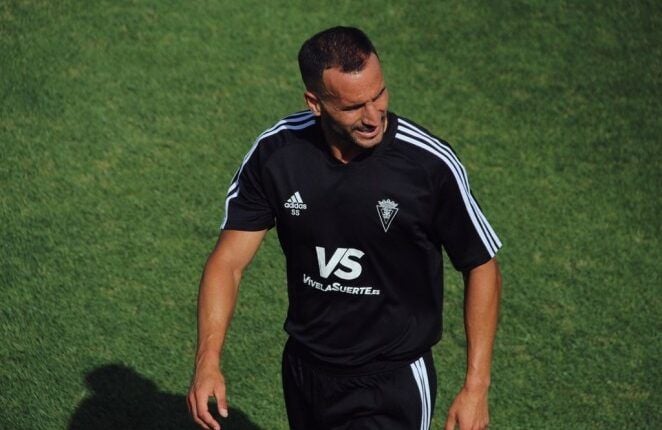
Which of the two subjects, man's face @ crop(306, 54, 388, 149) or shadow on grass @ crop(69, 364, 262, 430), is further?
shadow on grass @ crop(69, 364, 262, 430)

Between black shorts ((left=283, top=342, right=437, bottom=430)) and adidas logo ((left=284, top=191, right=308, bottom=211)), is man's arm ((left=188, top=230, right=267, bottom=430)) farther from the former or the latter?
black shorts ((left=283, top=342, right=437, bottom=430))

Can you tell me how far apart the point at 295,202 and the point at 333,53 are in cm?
69

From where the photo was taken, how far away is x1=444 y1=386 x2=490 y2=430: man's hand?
17.1 ft

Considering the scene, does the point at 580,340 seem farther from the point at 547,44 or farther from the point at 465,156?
the point at 547,44

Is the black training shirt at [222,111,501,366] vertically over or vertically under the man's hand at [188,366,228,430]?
over

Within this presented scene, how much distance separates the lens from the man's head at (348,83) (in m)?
5.02

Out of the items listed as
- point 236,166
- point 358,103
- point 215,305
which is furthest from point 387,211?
point 236,166

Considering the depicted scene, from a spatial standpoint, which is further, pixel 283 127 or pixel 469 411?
pixel 283 127

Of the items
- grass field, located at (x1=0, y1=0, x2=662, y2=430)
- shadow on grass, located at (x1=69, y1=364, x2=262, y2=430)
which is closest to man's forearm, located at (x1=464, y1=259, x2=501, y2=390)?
grass field, located at (x1=0, y1=0, x2=662, y2=430)

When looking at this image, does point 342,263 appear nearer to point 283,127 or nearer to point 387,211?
point 387,211

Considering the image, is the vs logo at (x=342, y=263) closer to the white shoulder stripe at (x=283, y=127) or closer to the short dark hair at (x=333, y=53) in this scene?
the white shoulder stripe at (x=283, y=127)

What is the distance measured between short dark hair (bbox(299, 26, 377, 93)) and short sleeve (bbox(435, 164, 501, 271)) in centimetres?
62

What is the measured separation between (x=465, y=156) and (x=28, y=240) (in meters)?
3.44

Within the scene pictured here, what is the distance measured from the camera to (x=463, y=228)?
5.27m
